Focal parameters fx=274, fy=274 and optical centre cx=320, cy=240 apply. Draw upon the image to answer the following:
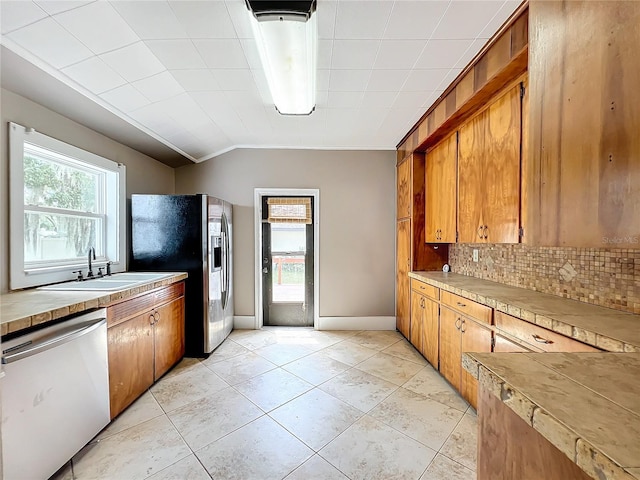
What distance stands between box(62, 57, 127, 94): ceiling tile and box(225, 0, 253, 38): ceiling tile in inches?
40.4

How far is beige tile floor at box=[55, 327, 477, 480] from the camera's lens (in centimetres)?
158

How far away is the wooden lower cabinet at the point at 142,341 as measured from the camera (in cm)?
198

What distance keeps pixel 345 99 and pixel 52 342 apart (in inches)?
109

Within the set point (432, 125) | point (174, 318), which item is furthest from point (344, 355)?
point (432, 125)

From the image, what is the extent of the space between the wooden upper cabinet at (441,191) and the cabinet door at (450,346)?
0.73 m

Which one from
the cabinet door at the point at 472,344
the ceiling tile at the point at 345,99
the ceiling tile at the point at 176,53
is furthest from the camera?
the ceiling tile at the point at 345,99

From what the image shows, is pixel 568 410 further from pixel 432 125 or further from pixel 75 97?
pixel 75 97

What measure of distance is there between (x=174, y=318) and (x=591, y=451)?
311 centimetres

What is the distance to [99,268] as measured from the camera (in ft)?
9.07

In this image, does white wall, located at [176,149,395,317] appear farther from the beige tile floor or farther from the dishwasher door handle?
the dishwasher door handle

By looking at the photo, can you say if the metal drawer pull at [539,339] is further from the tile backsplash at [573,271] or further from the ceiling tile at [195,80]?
the ceiling tile at [195,80]

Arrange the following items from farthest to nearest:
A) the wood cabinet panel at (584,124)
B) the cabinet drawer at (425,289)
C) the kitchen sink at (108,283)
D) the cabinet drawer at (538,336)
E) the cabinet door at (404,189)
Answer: the cabinet door at (404,189) < the cabinet drawer at (425,289) < the kitchen sink at (108,283) < the cabinet drawer at (538,336) < the wood cabinet panel at (584,124)

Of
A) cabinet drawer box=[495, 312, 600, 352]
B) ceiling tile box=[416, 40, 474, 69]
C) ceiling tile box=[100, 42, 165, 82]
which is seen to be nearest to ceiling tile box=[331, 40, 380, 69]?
ceiling tile box=[416, 40, 474, 69]

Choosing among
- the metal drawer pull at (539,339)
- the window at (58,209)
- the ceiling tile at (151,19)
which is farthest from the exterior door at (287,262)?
the metal drawer pull at (539,339)
